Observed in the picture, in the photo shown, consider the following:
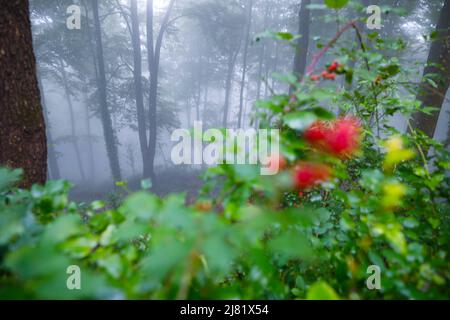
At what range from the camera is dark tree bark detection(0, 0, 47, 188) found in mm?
2271

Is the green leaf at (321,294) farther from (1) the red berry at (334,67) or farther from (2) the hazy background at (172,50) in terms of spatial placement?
(2) the hazy background at (172,50)

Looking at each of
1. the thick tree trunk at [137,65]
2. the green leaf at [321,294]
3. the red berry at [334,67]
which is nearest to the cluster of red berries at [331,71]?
the red berry at [334,67]

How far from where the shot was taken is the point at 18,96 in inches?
93.0

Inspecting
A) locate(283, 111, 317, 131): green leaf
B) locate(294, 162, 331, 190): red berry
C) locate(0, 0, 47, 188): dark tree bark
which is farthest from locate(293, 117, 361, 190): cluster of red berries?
locate(0, 0, 47, 188): dark tree bark

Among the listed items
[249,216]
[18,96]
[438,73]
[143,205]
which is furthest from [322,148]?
[438,73]

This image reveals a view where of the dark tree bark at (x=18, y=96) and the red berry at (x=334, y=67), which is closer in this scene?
the red berry at (x=334, y=67)

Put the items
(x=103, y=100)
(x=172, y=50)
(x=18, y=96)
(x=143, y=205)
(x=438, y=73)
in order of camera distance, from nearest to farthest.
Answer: (x=143, y=205) → (x=18, y=96) → (x=438, y=73) → (x=103, y=100) → (x=172, y=50)

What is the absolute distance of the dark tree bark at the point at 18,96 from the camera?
2271 mm

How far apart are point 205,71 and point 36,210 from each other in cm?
2759

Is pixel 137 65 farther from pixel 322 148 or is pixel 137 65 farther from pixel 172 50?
pixel 322 148

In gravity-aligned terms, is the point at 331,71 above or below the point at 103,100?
above

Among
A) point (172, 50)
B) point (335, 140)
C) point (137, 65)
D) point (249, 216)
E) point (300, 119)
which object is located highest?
point (172, 50)

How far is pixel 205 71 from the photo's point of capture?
27.2m
